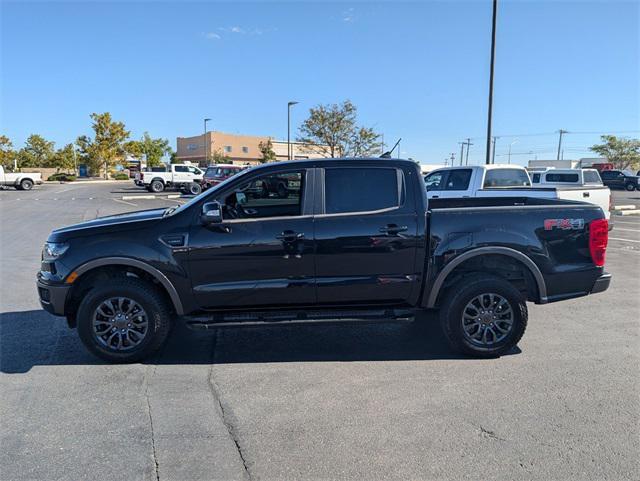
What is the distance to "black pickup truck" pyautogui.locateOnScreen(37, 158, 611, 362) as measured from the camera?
444cm

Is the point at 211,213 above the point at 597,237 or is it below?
above

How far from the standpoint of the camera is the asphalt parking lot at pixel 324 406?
9.74ft

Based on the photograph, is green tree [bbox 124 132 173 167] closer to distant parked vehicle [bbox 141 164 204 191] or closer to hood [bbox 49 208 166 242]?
distant parked vehicle [bbox 141 164 204 191]

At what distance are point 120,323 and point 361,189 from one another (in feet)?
8.48

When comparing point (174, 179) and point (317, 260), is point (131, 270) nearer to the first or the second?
point (317, 260)

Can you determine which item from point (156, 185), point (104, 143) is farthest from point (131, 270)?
point (104, 143)

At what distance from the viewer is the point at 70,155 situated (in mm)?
70500

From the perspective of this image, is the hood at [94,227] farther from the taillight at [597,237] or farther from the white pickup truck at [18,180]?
the white pickup truck at [18,180]

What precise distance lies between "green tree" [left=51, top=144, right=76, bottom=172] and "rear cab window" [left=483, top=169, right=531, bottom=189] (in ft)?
230

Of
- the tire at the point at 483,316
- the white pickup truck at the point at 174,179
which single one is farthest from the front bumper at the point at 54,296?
the white pickup truck at the point at 174,179

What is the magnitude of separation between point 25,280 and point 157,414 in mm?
5632

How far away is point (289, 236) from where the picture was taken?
446 centimetres

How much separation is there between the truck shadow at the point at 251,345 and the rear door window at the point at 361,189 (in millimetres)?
1151

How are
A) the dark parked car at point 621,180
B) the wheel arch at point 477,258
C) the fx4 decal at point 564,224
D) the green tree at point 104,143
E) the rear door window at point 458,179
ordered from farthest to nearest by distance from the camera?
the green tree at point 104,143
the dark parked car at point 621,180
the rear door window at point 458,179
the fx4 decal at point 564,224
the wheel arch at point 477,258
